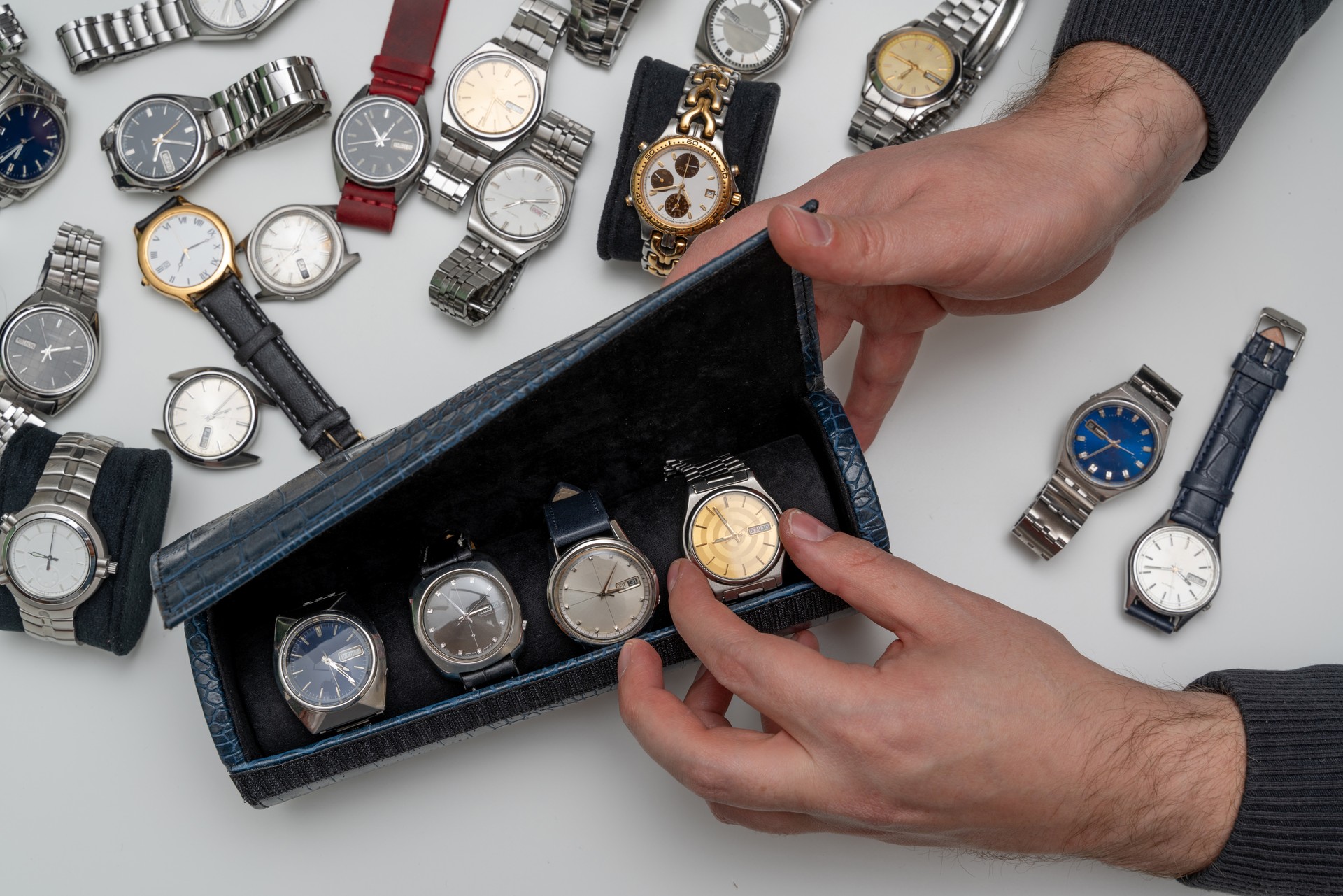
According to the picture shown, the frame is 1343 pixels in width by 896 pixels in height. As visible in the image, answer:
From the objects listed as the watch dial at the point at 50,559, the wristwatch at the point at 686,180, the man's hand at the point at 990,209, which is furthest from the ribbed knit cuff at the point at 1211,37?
the watch dial at the point at 50,559

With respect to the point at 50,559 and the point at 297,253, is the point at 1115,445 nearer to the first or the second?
Result: the point at 297,253

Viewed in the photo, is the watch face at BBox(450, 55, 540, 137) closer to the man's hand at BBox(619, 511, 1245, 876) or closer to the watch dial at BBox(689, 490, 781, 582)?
the watch dial at BBox(689, 490, 781, 582)

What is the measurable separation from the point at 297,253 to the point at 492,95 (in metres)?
0.60

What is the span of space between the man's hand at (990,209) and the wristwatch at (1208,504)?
19.4 inches

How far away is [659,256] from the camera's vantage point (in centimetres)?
227

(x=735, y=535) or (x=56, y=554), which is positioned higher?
(x=735, y=535)

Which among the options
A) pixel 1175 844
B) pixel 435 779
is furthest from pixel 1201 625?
pixel 435 779

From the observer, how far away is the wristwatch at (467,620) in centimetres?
185

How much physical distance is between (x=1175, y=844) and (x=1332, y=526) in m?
1.00

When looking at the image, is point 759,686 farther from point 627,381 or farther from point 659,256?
point 659,256

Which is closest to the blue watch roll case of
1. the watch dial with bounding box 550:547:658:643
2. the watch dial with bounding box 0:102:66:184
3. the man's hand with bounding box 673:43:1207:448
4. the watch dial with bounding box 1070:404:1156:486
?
the watch dial with bounding box 550:547:658:643

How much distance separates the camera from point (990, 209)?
5.84 feet

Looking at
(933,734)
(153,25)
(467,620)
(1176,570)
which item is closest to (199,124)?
(153,25)

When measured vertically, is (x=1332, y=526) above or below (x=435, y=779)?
above
